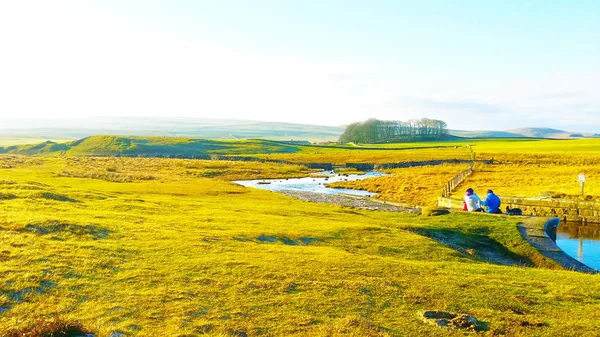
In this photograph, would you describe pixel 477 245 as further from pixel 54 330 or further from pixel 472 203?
pixel 54 330

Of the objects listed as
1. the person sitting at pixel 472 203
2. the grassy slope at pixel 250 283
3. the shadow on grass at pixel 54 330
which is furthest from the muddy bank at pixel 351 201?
the shadow on grass at pixel 54 330

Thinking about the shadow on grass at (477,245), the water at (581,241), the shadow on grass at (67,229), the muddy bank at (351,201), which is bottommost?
the muddy bank at (351,201)

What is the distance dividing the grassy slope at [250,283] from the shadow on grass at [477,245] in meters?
1.13

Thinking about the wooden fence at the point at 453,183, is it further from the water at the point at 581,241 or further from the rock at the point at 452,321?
the rock at the point at 452,321

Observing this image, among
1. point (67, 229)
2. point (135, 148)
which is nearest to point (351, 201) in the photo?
point (67, 229)

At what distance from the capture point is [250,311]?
12422 mm

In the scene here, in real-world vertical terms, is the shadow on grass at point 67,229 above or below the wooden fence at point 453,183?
above

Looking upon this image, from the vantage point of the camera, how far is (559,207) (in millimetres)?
43125

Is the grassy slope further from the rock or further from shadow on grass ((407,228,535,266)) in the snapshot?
shadow on grass ((407,228,535,266))

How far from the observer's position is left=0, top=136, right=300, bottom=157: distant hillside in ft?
554

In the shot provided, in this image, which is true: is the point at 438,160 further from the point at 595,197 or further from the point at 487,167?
the point at 595,197

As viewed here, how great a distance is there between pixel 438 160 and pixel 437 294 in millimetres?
105028

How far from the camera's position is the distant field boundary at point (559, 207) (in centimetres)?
4141

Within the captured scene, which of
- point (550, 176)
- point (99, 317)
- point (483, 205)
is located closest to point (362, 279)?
point (99, 317)
